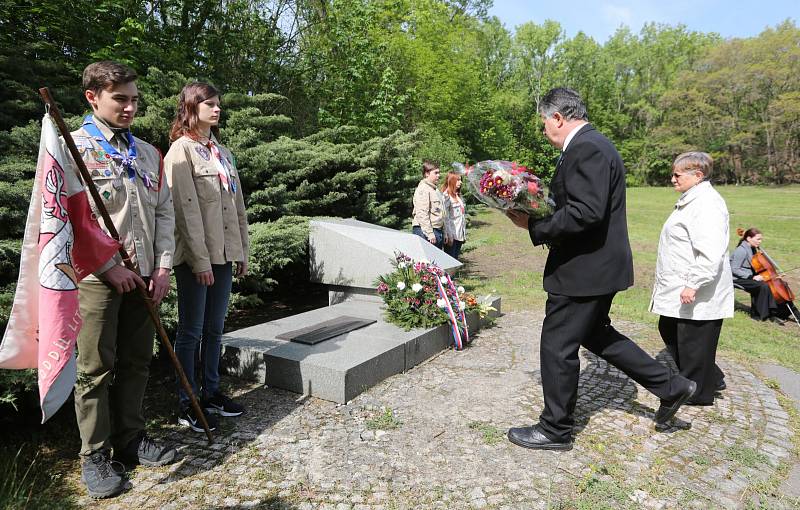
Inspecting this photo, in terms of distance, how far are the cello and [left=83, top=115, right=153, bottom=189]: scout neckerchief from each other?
7.95m

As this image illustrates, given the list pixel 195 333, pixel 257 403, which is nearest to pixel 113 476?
pixel 195 333

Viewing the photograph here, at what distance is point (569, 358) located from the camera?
3.19 m

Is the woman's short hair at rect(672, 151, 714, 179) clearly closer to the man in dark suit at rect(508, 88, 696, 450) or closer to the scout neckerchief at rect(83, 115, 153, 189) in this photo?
the man in dark suit at rect(508, 88, 696, 450)

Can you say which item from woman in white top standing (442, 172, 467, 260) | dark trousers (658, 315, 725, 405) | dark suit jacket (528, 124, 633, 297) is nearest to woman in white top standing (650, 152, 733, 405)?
dark trousers (658, 315, 725, 405)

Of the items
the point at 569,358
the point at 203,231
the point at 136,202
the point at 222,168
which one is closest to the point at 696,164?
the point at 569,358

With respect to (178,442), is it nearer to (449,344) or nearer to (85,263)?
(85,263)

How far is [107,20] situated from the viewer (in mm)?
7531

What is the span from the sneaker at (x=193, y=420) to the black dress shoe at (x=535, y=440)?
6.22 feet

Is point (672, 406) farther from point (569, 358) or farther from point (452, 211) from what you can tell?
point (452, 211)

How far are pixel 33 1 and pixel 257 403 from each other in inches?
236

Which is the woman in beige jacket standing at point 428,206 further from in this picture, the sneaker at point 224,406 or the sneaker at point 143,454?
the sneaker at point 143,454

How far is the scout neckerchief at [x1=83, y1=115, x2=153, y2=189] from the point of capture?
2.67 m

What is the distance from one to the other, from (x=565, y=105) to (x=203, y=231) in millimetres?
2328

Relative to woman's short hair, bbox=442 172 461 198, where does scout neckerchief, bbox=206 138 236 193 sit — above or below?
above
